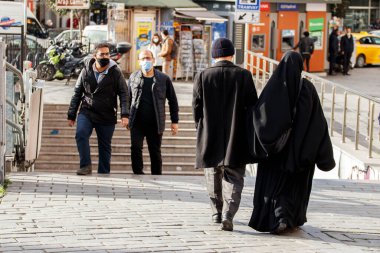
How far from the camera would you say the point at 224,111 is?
918cm

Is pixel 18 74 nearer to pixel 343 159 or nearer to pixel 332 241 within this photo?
pixel 343 159

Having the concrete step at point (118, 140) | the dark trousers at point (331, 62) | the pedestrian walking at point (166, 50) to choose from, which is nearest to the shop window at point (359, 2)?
the dark trousers at point (331, 62)

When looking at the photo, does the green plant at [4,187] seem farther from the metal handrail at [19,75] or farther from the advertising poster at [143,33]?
the advertising poster at [143,33]

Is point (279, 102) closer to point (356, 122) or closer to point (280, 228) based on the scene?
point (280, 228)

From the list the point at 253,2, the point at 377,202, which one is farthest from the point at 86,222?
the point at 253,2

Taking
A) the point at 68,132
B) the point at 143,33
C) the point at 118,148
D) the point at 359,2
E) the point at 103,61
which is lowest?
the point at 118,148

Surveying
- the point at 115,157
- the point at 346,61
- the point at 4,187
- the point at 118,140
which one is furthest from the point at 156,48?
the point at 4,187

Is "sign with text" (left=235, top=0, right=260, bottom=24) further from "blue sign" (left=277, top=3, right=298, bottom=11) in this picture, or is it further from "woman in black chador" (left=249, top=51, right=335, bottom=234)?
"blue sign" (left=277, top=3, right=298, bottom=11)

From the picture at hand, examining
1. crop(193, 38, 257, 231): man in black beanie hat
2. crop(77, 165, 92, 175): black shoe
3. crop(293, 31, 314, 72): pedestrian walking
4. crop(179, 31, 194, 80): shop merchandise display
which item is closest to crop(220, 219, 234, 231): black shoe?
crop(193, 38, 257, 231): man in black beanie hat

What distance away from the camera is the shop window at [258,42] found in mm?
33344

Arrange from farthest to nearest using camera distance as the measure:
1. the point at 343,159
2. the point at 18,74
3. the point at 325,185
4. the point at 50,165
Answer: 1. the point at 50,165
2. the point at 343,159
3. the point at 18,74
4. the point at 325,185

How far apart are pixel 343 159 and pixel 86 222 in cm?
739

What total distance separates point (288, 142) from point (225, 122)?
0.64 metres

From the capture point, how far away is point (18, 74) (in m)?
13.9
